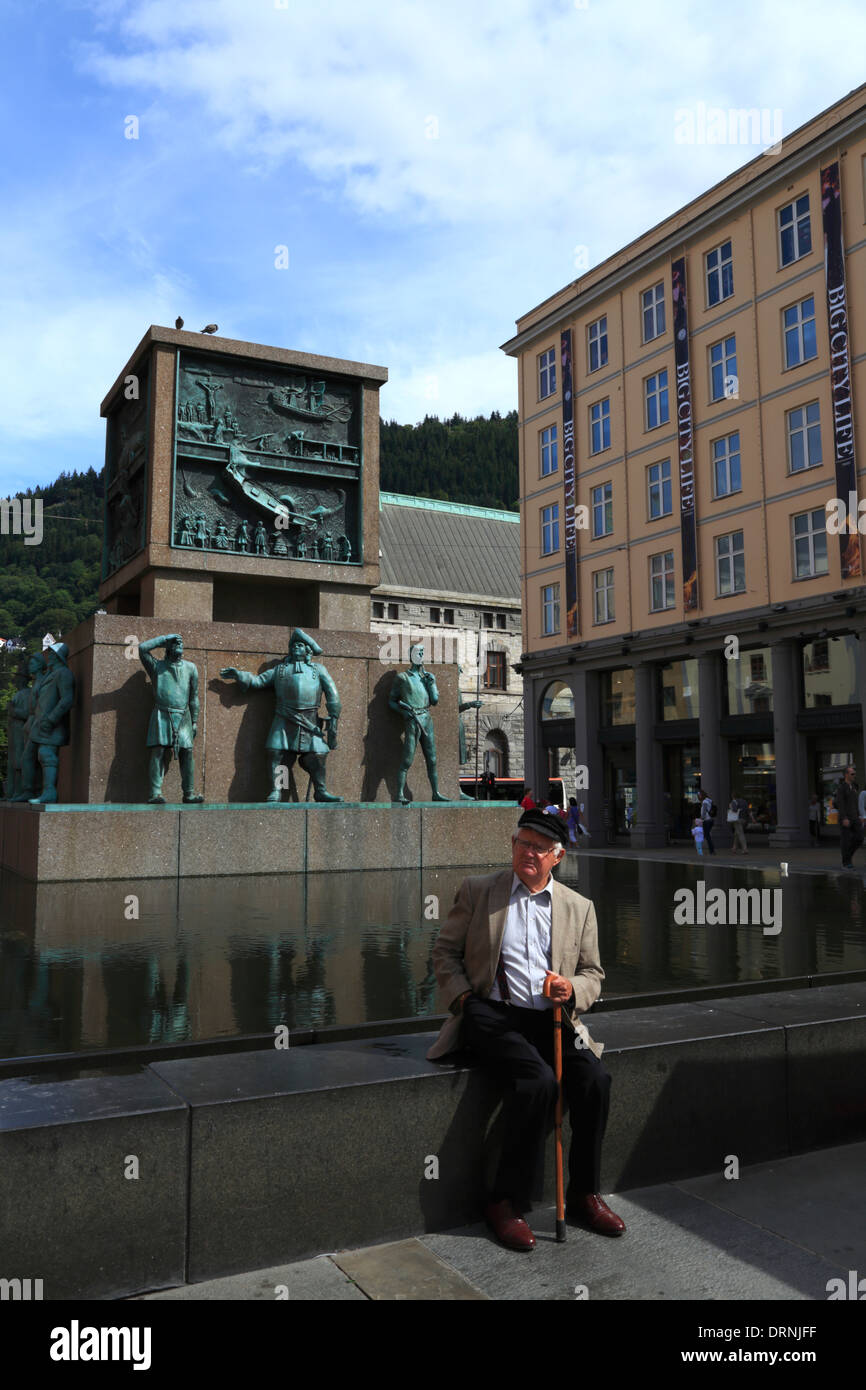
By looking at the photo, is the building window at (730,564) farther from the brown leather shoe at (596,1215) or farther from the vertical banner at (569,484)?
the brown leather shoe at (596,1215)

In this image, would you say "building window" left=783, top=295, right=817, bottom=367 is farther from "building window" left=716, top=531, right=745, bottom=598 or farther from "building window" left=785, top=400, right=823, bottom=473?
"building window" left=716, top=531, right=745, bottom=598

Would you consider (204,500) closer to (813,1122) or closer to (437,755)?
(437,755)

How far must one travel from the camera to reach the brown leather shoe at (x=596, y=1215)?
3982 mm

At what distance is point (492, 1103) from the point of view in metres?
4.25

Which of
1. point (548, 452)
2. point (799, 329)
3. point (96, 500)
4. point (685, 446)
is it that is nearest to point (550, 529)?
point (548, 452)

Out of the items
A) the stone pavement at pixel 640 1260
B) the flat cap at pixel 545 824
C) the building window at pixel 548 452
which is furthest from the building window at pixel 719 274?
the stone pavement at pixel 640 1260

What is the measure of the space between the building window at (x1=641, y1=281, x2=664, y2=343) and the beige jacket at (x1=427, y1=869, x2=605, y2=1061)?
37.4m

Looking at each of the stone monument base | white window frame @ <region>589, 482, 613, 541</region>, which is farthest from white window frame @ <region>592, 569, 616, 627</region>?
the stone monument base

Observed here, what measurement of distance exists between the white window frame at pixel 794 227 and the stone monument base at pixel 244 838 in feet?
84.4

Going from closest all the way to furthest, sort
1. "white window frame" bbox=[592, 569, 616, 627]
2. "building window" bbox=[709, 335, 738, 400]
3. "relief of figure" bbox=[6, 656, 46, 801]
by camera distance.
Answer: "relief of figure" bbox=[6, 656, 46, 801] < "building window" bbox=[709, 335, 738, 400] < "white window frame" bbox=[592, 569, 616, 627]

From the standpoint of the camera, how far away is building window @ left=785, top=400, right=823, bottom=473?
32.0m

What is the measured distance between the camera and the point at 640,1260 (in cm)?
378
